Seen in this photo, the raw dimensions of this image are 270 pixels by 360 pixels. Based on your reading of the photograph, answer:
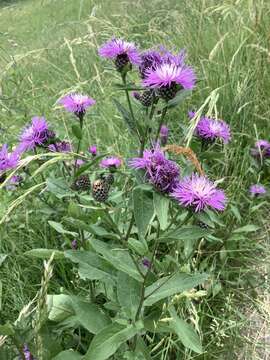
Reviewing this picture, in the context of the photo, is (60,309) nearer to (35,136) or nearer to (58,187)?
(58,187)

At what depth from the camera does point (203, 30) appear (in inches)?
140

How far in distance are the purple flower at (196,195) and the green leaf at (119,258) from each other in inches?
9.6

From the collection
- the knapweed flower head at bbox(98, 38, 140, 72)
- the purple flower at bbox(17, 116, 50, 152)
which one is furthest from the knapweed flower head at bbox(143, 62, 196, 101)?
the purple flower at bbox(17, 116, 50, 152)

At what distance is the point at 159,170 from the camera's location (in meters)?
1.18

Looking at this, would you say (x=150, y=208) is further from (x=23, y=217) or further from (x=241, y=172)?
(x=241, y=172)

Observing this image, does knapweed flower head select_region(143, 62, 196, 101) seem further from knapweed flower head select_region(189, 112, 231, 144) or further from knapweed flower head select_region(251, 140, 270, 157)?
knapweed flower head select_region(251, 140, 270, 157)

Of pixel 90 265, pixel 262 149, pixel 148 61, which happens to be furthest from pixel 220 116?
pixel 90 265

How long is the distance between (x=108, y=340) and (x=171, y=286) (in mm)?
223

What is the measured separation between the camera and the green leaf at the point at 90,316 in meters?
1.36

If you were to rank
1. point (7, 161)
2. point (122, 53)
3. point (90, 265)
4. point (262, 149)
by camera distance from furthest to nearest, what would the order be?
1. point (262, 149)
2. point (7, 161)
3. point (122, 53)
4. point (90, 265)

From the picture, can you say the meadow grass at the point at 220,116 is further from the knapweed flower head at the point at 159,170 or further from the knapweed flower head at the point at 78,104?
the knapweed flower head at the point at 159,170

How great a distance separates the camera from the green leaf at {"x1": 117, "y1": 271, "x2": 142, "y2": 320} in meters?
1.33

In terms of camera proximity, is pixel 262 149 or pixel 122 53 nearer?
pixel 122 53

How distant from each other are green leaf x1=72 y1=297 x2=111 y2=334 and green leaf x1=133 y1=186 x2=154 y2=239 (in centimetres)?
33
